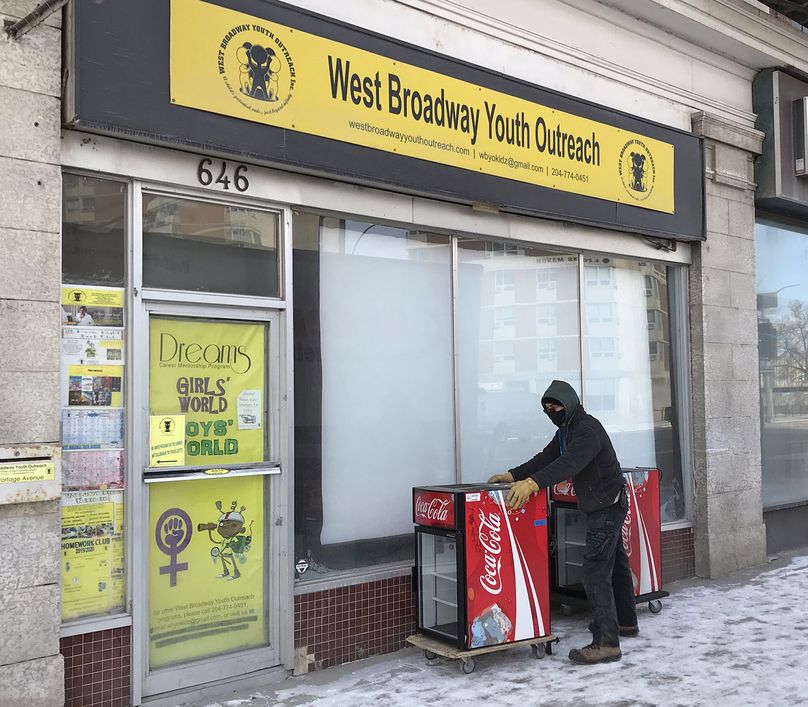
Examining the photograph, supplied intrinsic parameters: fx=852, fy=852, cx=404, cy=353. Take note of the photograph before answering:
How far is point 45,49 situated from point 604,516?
4.36 m

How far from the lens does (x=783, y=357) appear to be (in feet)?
32.3

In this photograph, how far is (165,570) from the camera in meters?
4.94

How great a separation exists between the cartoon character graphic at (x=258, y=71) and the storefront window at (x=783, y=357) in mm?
6453

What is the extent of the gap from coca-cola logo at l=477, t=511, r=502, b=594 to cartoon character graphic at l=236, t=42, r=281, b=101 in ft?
9.55

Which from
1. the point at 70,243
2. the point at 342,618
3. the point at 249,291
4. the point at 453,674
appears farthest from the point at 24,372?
the point at 453,674

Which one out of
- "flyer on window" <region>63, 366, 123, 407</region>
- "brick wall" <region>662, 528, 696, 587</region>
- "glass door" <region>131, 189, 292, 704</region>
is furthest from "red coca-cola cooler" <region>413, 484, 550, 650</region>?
"brick wall" <region>662, 528, 696, 587</region>

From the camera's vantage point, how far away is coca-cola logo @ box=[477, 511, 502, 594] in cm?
537

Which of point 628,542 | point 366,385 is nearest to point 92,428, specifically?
point 366,385

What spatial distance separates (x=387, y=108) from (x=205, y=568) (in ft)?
10.5

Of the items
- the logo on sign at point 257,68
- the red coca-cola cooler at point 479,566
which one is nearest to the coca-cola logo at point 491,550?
the red coca-cola cooler at point 479,566

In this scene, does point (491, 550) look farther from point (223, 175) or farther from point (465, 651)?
point (223, 175)

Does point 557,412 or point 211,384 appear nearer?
point 211,384

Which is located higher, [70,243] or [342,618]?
[70,243]

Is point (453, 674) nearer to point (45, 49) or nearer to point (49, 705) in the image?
point (49, 705)
